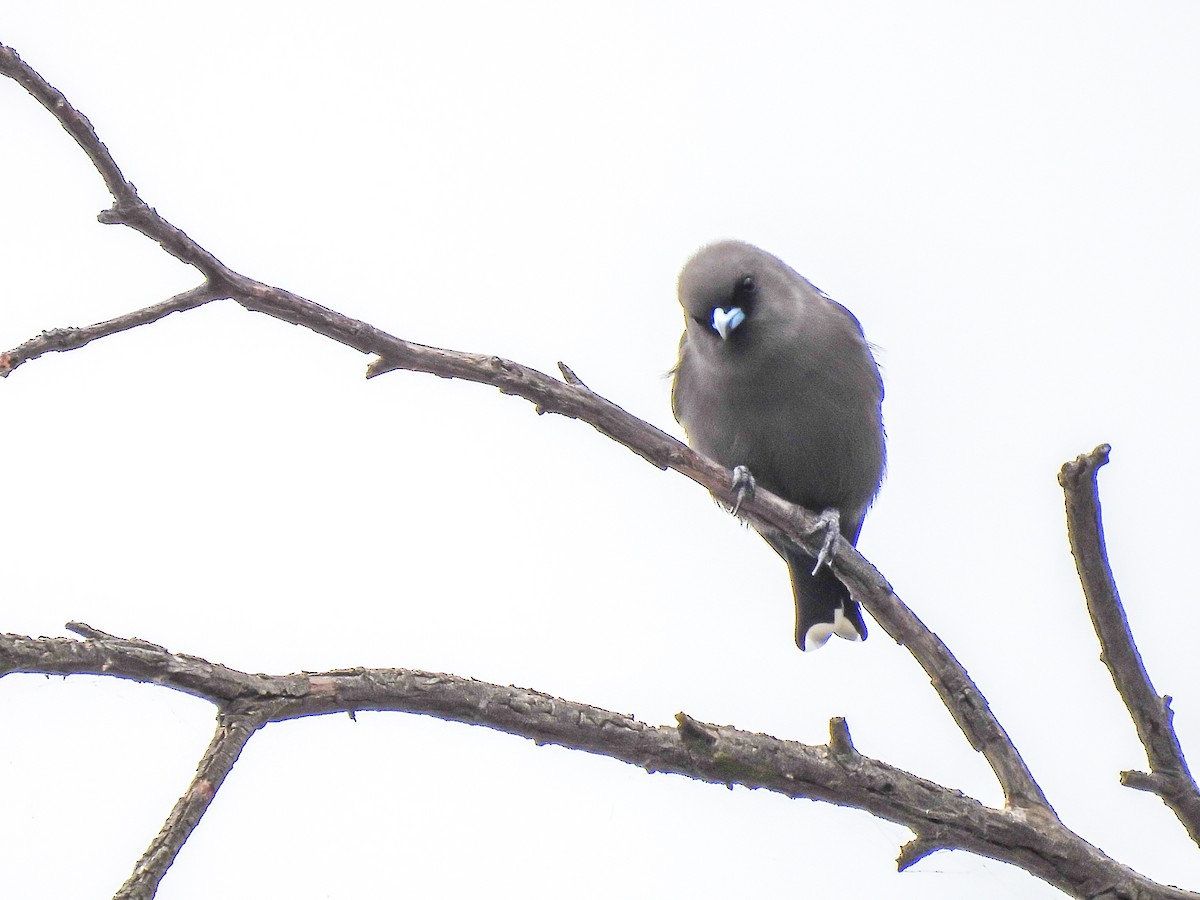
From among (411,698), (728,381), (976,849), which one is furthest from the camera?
(728,381)

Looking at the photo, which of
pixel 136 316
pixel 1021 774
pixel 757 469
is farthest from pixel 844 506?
pixel 136 316

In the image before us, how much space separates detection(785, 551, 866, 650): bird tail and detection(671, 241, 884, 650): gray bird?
2.7 inches

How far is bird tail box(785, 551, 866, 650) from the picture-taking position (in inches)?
177

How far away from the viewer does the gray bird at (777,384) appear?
406 cm

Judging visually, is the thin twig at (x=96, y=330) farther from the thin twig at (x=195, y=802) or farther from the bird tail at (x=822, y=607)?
the bird tail at (x=822, y=607)

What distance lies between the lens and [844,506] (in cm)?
438

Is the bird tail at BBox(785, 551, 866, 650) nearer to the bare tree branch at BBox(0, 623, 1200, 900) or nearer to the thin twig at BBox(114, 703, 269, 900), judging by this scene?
the bare tree branch at BBox(0, 623, 1200, 900)

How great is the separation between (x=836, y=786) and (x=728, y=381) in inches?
63.8

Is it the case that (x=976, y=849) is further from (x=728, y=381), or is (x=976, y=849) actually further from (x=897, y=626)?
(x=728, y=381)

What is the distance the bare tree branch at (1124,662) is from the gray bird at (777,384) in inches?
39.9

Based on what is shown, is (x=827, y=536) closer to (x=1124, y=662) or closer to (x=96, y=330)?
(x=1124, y=662)

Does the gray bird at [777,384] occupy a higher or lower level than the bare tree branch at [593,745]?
higher

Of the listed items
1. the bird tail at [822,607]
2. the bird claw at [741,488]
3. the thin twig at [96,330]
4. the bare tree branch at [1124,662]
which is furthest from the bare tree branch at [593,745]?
the bird tail at [822,607]

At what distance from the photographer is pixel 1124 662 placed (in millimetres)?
3041
